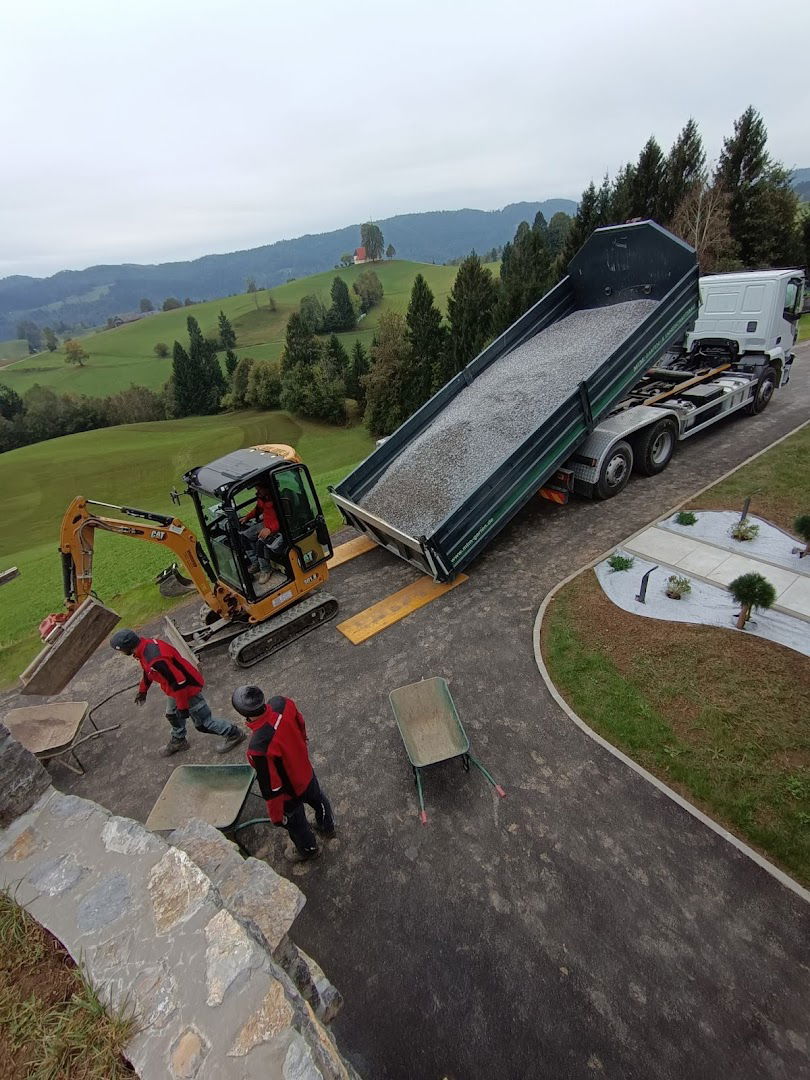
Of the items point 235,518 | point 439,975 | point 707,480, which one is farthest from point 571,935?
point 707,480

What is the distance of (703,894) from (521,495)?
17.6 ft

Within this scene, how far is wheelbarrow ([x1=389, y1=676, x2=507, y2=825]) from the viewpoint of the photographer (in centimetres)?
496

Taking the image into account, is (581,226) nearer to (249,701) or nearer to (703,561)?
(703,561)

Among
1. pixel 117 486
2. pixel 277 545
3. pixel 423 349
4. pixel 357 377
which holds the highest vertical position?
pixel 277 545

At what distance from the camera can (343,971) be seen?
4012 mm

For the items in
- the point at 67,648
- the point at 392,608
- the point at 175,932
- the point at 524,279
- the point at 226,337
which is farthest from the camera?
the point at 226,337

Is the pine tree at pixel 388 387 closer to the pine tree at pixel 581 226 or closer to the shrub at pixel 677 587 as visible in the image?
the pine tree at pixel 581 226

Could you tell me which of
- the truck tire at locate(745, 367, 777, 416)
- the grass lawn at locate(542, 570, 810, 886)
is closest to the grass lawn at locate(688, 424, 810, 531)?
the truck tire at locate(745, 367, 777, 416)

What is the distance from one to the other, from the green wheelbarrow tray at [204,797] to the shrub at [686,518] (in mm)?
7544

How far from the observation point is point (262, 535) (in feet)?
24.0

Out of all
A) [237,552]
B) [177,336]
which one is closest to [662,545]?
[237,552]

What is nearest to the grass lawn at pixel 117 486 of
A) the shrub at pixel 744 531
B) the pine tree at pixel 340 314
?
the shrub at pixel 744 531

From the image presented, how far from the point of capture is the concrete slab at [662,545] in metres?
7.93

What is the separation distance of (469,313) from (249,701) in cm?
3485
